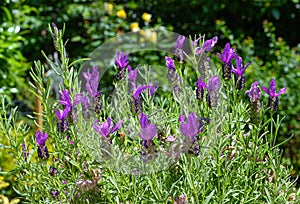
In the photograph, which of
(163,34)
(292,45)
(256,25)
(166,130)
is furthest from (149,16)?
(166,130)

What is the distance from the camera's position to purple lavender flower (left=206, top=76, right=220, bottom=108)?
58.8 inches

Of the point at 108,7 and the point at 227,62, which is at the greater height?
the point at 227,62

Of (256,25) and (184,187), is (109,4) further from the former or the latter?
(184,187)

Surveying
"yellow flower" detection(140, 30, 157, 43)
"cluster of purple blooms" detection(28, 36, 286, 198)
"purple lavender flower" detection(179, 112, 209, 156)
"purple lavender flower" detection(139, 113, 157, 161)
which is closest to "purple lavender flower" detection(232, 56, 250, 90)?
"cluster of purple blooms" detection(28, 36, 286, 198)

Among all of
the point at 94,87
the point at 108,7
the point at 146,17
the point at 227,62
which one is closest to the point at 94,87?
the point at 94,87

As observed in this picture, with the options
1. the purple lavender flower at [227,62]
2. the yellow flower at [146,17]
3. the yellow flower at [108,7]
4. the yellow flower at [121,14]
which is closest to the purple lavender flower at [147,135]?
the purple lavender flower at [227,62]

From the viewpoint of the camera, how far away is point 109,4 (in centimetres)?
591

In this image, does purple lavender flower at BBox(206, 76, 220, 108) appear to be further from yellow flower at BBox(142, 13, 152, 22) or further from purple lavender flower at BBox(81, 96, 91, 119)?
yellow flower at BBox(142, 13, 152, 22)

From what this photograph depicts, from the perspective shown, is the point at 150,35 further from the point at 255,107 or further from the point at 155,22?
the point at 255,107

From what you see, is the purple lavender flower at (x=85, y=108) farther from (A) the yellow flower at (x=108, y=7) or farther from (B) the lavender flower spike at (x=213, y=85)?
(A) the yellow flower at (x=108, y=7)

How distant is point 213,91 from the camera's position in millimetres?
1500

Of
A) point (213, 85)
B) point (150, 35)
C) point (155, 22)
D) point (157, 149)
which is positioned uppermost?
point (213, 85)

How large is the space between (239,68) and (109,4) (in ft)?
14.6

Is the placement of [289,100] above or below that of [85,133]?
below
